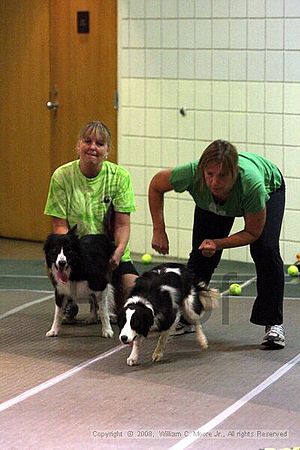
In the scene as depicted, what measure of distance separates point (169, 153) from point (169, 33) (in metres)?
0.89

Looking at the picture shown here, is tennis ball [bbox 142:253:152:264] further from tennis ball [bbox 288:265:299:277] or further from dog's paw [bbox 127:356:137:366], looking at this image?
dog's paw [bbox 127:356:137:366]

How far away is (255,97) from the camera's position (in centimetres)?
725

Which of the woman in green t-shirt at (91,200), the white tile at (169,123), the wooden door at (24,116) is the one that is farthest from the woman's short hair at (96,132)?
the wooden door at (24,116)

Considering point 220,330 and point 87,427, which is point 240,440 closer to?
point 87,427

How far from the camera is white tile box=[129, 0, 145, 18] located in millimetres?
7617

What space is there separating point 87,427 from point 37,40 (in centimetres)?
466

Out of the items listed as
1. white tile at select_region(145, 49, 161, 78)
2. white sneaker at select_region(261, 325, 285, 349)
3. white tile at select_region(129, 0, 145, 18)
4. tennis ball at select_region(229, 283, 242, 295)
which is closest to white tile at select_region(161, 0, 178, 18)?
white tile at select_region(129, 0, 145, 18)

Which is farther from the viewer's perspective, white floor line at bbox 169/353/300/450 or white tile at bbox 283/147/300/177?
white tile at bbox 283/147/300/177

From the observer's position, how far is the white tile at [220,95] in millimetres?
7359

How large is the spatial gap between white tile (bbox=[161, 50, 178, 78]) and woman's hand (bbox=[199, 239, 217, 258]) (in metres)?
2.91

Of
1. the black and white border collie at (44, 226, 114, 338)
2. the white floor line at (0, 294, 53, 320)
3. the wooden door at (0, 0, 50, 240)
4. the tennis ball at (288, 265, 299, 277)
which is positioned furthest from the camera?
the wooden door at (0, 0, 50, 240)

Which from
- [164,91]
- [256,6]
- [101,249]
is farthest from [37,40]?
[101,249]

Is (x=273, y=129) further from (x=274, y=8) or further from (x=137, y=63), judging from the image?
(x=137, y=63)

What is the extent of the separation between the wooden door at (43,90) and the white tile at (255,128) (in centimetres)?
114
